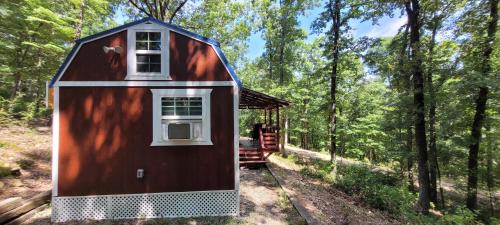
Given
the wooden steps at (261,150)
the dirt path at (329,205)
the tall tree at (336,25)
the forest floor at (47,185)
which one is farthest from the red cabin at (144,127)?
the tall tree at (336,25)

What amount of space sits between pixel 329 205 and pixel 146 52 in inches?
249

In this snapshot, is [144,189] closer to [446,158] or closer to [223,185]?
[223,185]

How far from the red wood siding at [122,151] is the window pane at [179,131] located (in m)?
0.32

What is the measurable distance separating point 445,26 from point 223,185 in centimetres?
1053

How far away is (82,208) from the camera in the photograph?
5641mm

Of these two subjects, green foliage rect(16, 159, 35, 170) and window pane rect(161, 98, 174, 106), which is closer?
window pane rect(161, 98, 174, 106)

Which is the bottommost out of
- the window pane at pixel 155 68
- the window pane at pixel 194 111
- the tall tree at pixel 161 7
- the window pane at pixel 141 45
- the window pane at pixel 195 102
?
the window pane at pixel 194 111

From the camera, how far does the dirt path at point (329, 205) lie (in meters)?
6.20

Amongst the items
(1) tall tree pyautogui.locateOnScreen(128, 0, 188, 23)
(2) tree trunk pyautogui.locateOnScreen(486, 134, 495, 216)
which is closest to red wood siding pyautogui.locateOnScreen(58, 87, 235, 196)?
(1) tall tree pyautogui.locateOnScreen(128, 0, 188, 23)

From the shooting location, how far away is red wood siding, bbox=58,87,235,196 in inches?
222

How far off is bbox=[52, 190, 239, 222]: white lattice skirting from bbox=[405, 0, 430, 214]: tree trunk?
22.7ft

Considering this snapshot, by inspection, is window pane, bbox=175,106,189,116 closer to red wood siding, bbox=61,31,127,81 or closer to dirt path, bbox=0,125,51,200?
red wood siding, bbox=61,31,127,81

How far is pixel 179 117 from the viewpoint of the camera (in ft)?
19.6

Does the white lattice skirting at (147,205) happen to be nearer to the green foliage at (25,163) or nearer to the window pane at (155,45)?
the window pane at (155,45)
